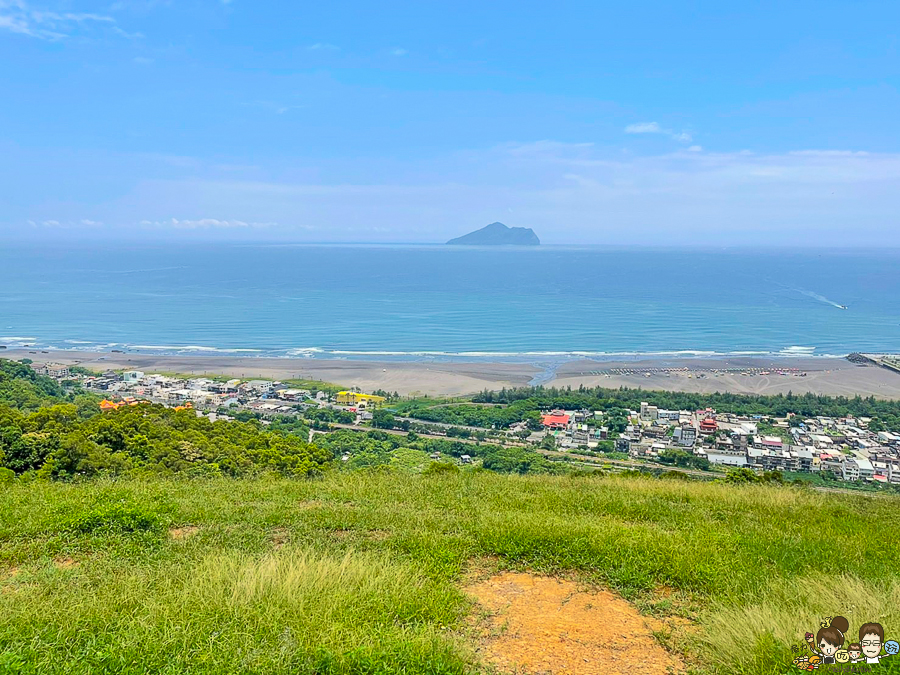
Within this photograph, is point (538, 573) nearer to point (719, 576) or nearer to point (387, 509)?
point (719, 576)

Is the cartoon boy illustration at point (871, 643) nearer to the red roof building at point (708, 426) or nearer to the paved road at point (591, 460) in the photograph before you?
the paved road at point (591, 460)

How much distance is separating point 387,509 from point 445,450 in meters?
13.8

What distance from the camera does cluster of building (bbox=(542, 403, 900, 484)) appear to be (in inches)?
717

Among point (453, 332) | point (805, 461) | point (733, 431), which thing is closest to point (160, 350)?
point (453, 332)

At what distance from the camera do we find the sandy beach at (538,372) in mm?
29330

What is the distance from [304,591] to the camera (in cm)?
373

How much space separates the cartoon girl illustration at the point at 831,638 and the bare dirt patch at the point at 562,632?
77 cm

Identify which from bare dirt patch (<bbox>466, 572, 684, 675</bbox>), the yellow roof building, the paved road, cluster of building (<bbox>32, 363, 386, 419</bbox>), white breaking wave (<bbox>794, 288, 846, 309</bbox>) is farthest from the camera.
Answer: white breaking wave (<bbox>794, 288, 846, 309</bbox>)

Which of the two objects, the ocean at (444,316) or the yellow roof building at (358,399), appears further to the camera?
the ocean at (444,316)

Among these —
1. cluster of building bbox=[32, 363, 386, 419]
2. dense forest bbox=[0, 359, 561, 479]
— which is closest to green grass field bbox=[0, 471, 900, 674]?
dense forest bbox=[0, 359, 561, 479]

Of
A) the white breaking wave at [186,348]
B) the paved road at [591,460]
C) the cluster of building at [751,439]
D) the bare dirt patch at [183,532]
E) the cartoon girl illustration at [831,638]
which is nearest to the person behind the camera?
the cartoon girl illustration at [831,638]

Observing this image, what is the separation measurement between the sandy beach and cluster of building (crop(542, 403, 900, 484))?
5.34 m

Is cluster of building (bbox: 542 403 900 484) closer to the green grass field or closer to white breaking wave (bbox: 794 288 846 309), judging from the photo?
the green grass field

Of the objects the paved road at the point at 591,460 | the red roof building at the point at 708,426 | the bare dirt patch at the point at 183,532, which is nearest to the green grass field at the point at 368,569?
the bare dirt patch at the point at 183,532
